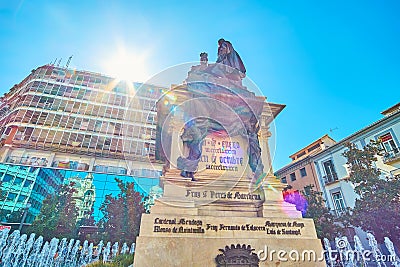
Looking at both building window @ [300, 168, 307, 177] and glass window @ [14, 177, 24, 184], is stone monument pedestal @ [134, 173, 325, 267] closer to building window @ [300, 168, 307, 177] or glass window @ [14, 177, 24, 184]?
building window @ [300, 168, 307, 177]

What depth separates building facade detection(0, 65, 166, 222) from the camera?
3117 cm

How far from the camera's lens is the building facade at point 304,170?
2555 cm

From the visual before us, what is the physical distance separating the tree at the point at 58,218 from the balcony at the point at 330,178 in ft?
90.0

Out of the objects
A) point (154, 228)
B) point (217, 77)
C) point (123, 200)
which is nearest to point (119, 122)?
point (123, 200)

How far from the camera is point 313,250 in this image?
17.4 ft

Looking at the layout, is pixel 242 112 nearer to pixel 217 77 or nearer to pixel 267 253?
pixel 217 77

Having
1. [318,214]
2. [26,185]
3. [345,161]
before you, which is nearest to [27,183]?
[26,185]

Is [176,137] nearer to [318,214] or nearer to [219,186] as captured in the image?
[219,186]

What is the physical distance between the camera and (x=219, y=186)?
6211mm

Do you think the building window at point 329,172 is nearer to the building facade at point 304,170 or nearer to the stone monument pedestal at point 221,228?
the building facade at point 304,170

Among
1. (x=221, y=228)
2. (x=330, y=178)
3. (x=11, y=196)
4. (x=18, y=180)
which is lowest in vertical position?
(x=221, y=228)

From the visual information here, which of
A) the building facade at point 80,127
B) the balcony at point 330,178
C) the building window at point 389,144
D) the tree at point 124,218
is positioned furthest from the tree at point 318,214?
the building facade at point 80,127

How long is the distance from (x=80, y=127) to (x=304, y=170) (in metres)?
33.3

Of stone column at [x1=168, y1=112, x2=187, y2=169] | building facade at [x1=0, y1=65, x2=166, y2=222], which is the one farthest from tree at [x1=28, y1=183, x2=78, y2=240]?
→ stone column at [x1=168, y1=112, x2=187, y2=169]
